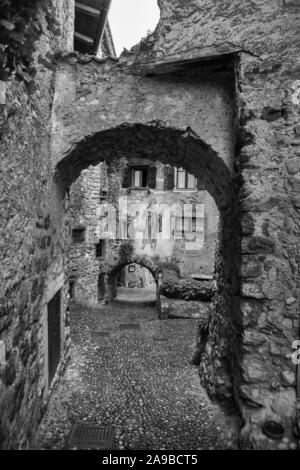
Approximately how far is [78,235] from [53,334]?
272 inches

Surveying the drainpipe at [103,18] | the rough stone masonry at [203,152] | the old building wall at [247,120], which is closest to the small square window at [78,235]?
the drainpipe at [103,18]

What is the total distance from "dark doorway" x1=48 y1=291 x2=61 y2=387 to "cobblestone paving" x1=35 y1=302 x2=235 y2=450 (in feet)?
1.40

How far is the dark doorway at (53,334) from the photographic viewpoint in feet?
13.8

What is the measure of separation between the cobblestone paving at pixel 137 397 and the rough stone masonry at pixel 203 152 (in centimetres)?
40

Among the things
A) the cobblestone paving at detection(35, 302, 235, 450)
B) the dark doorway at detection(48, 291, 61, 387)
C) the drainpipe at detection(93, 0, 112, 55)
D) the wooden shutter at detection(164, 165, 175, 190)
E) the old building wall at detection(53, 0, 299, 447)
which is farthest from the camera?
the wooden shutter at detection(164, 165, 175, 190)

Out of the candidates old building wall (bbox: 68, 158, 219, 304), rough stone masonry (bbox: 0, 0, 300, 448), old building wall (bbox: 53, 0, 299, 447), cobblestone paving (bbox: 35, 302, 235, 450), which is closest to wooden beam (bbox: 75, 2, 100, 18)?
rough stone masonry (bbox: 0, 0, 300, 448)

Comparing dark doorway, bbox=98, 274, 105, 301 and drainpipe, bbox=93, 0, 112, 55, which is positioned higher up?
drainpipe, bbox=93, 0, 112, 55

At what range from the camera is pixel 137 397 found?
4441 millimetres

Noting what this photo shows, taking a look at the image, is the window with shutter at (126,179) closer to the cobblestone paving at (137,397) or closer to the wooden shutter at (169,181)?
the wooden shutter at (169,181)

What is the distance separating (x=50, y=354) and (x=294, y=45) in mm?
4974

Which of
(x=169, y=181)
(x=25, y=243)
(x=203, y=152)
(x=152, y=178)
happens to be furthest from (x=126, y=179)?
(x=25, y=243)

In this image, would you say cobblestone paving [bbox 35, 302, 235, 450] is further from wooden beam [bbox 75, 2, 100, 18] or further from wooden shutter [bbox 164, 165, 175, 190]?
wooden beam [bbox 75, 2, 100, 18]

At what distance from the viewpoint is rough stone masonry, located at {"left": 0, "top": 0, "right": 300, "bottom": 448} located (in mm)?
2803

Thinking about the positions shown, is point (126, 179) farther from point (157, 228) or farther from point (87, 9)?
point (87, 9)
